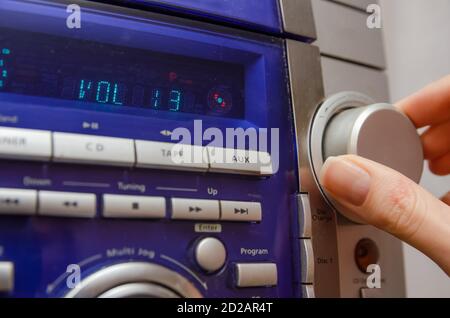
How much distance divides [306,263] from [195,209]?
14 cm

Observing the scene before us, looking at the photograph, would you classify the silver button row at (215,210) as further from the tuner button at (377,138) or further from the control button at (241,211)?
the tuner button at (377,138)

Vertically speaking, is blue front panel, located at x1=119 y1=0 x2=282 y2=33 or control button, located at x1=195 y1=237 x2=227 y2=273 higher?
blue front panel, located at x1=119 y1=0 x2=282 y2=33

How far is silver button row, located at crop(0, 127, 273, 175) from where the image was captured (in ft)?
1.25

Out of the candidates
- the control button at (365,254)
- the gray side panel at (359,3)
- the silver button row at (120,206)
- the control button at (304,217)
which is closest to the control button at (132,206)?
the silver button row at (120,206)

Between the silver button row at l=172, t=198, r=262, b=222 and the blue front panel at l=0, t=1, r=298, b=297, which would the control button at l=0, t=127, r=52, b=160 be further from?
the silver button row at l=172, t=198, r=262, b=222

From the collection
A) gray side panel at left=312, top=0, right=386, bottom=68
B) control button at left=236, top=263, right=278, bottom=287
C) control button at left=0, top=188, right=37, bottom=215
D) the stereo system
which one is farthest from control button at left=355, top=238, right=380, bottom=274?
control button at left=0, top=188, right=37, bottom=215

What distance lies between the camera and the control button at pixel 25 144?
375 mm

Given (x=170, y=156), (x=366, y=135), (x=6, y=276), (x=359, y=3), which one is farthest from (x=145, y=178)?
(x=359, y=3)

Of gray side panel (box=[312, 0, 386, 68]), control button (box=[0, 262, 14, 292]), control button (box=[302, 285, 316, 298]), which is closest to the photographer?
control button (box=[0, 262, 14, 292])

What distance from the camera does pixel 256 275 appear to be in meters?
0.45

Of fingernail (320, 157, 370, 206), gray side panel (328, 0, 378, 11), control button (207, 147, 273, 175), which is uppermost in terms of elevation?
gray side panel (328, 0, 378, 11)

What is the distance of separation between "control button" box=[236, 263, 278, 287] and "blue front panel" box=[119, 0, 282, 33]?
0.88 ft
